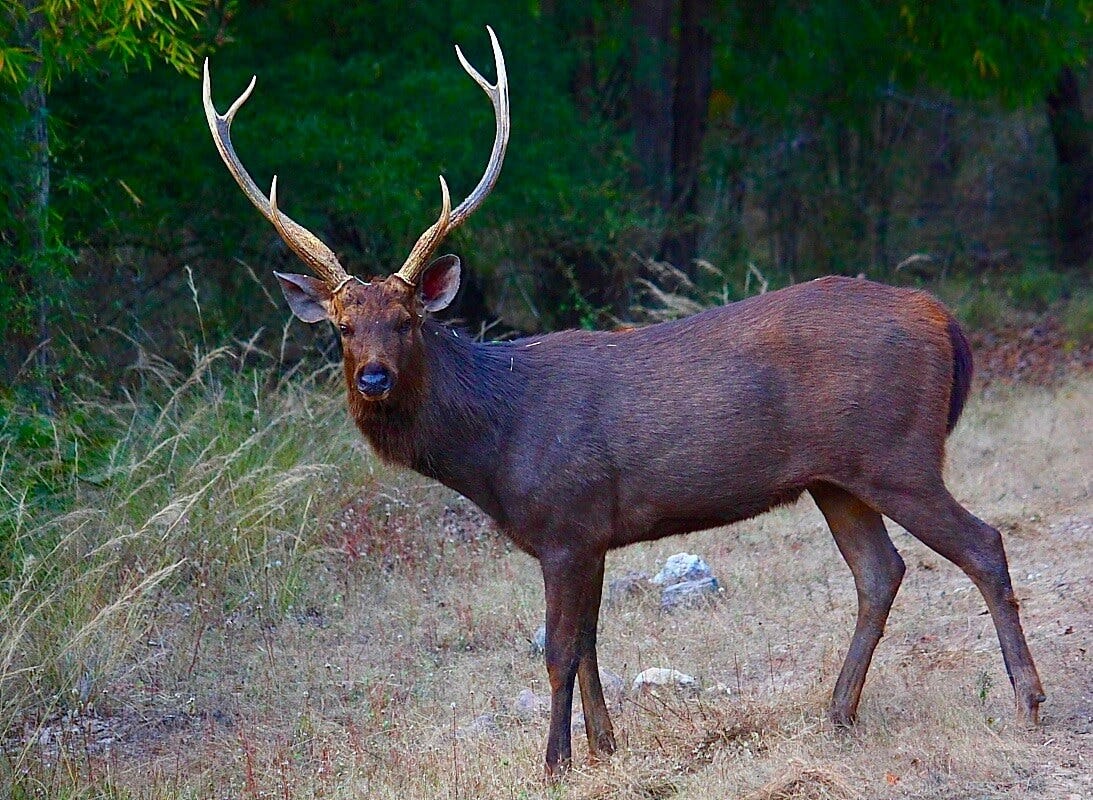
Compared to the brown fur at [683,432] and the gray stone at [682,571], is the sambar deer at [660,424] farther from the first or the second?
the gray stone at [682,571]

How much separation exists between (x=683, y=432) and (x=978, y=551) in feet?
4.14

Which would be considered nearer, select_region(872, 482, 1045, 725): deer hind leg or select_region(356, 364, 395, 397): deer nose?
select_region(356, 364, 395, 397): deer nose

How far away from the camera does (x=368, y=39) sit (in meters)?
12.7

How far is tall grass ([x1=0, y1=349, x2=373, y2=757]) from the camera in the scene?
683cm

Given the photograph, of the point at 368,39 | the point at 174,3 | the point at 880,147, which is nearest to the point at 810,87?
the point at 880,147

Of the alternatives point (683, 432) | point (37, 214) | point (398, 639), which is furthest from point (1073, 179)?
point (683, 432)

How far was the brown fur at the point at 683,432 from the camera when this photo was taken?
5.80 m

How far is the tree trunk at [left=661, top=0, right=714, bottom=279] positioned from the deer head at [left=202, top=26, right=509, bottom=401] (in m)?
9.34

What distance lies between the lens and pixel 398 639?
25.5ft

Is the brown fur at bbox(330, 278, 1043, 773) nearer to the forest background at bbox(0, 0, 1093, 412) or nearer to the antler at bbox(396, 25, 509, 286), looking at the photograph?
the antler at bbox(396, 25, 509, 286)

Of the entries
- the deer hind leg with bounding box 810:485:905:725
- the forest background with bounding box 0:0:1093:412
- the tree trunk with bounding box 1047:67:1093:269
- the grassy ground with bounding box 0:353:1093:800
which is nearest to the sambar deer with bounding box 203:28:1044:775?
the deer hind leg with bounding box 810:485:905:725

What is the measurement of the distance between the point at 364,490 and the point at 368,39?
5.04m

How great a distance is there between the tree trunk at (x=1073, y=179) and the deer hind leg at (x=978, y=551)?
47.8 feet

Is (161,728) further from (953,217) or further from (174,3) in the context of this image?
(953,217)
